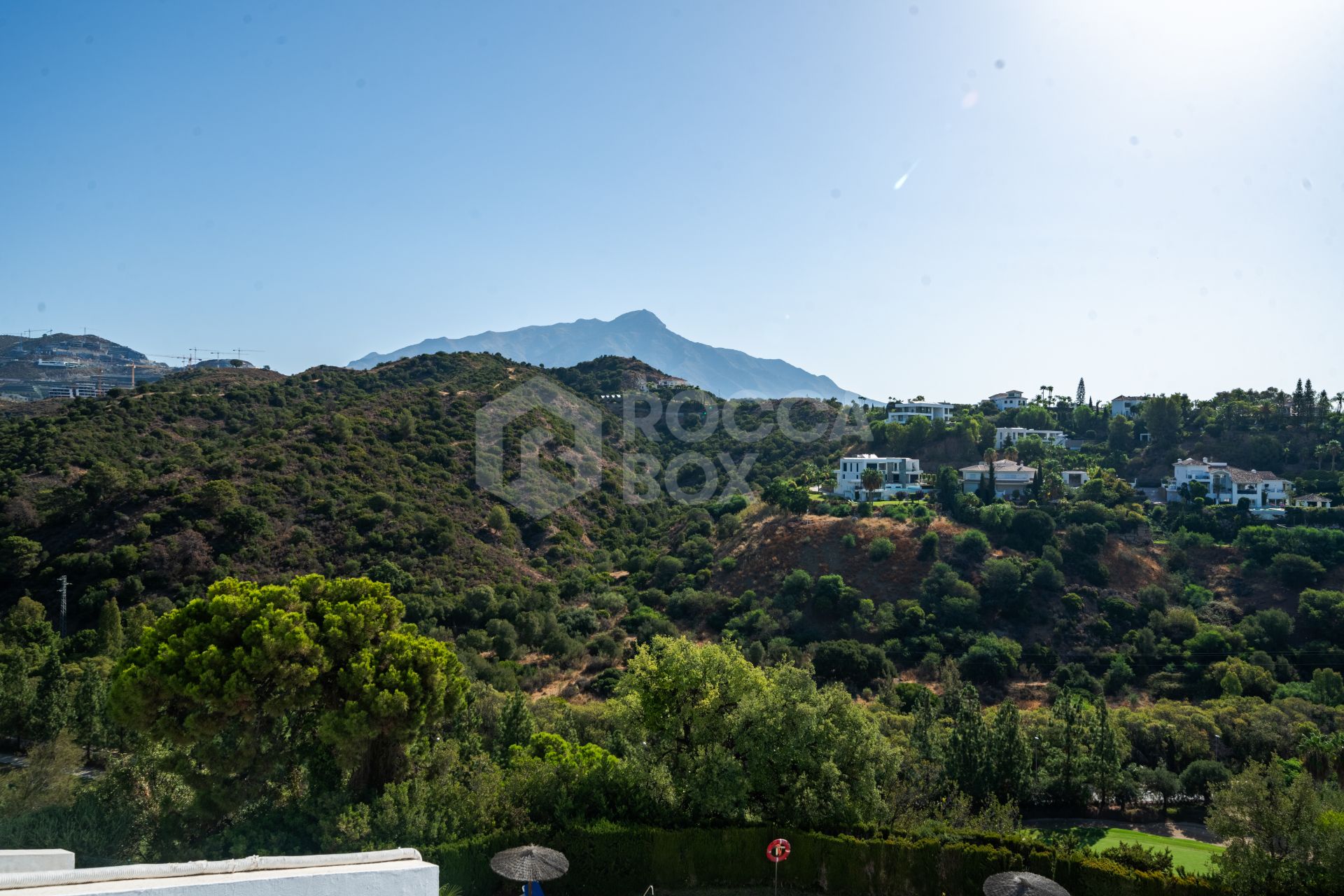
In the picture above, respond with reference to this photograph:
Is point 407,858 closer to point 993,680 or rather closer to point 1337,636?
point 993,680

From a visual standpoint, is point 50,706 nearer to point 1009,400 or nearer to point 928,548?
point 928,548

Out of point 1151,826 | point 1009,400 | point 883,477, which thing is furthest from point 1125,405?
point 1151,826

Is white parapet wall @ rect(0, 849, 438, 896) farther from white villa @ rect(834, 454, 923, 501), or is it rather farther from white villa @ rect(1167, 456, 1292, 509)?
white villa @ rect(1167, 456, 1292, 509)

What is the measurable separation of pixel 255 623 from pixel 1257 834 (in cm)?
1660

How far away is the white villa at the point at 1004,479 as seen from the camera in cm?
4744

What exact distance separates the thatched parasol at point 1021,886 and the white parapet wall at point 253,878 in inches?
283

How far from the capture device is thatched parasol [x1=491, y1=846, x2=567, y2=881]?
34.2 feet

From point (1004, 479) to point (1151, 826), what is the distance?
29.6 meters

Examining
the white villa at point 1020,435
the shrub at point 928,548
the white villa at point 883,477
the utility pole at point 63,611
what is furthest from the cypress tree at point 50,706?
the white villa at point 1020,435

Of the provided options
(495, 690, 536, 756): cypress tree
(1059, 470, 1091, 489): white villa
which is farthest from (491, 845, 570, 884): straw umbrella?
(1059, 470, 1091, 489): white villa

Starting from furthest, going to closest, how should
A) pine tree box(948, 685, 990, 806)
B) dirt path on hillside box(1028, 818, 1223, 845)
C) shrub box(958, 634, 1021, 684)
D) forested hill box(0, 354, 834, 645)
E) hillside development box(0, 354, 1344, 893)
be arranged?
forested hill box(0, 354, 834, 645)
shrub box(958, 634, 1021, 684)
dirt path on hillside box(1028, 818, 1223, 845)
pine tree box(948, 685, 990, 806)
hillside development box(0, 354, 1344, 893)

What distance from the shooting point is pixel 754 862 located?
12727mm

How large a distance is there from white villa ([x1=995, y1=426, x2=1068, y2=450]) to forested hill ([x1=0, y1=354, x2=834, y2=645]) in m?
25.5

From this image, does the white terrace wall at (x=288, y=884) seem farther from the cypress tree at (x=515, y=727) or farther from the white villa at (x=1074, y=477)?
the white villa at (x=1074, y=477)
